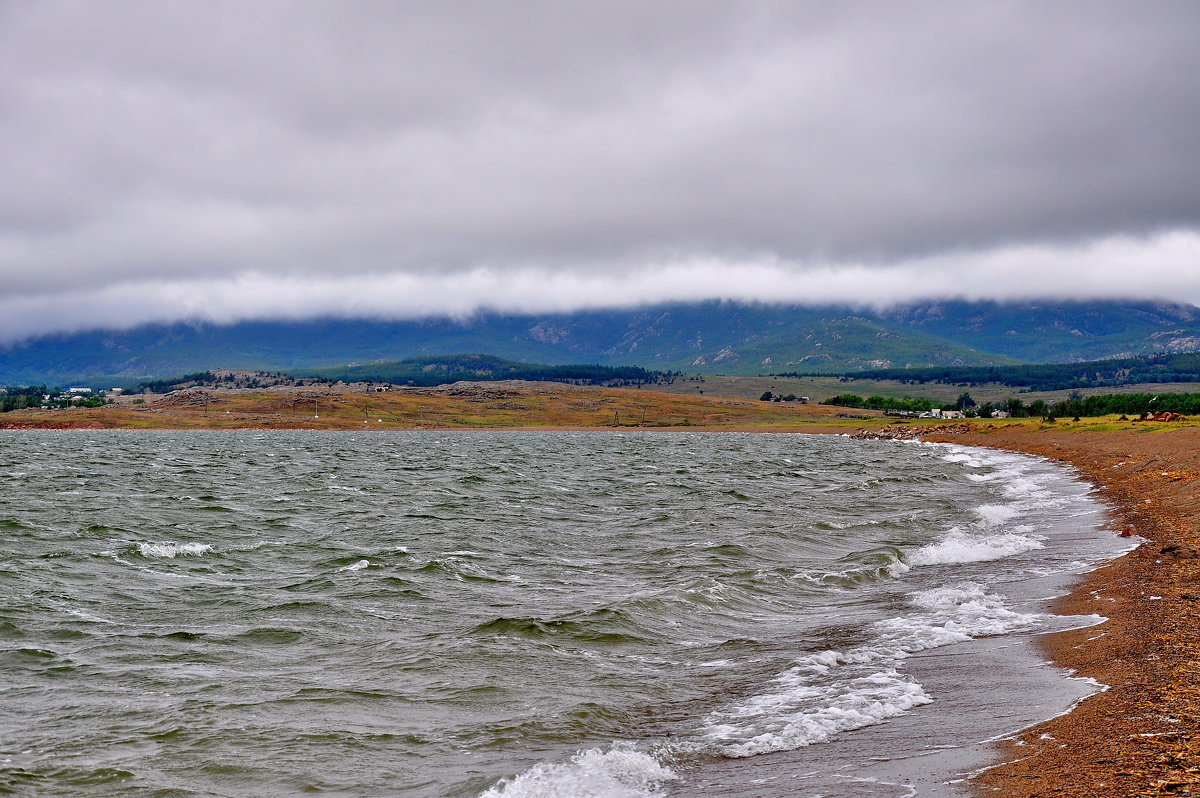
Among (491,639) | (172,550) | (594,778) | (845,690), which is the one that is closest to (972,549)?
(845,690)

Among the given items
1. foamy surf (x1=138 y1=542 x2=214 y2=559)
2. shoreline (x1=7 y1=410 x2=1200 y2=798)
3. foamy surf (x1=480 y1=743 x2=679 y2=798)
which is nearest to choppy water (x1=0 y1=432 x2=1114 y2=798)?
foamy surf (x1=480 y1=743 x2=679 y2=798)

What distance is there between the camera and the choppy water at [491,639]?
12.0m

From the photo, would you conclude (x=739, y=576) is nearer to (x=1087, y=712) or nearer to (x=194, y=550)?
(x=1087, y=712)

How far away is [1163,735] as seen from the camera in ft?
34.1

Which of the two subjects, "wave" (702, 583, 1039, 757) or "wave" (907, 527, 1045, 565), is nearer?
"wave" (702, 583, 1039, 757)

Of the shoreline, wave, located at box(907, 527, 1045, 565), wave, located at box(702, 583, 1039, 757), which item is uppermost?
the shoreline

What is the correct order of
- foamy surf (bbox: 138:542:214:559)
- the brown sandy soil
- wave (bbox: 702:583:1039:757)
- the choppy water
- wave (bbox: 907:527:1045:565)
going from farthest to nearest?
foamy surf (bbox: 138:542:214:559), wave (bbox: 907:527:1045:565), wave (bbox: 702:583:1039:757), the choppy water, the brown sandy soil

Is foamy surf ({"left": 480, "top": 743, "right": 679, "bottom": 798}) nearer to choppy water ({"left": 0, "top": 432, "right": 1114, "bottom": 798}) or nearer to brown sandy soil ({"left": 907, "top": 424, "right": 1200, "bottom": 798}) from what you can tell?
choppy water ({"left": 0, "top": 432, "right": 1114, "bottom": 798})

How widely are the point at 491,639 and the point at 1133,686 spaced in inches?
454

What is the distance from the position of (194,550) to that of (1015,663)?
26.1m

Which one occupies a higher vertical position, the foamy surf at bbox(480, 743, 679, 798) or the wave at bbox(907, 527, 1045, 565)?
the foamy surf at bbox(480, 743, 679, 798)

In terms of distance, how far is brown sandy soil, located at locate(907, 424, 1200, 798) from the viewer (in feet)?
31.1

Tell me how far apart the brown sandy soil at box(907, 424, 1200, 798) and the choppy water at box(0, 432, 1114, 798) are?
53.9 inches

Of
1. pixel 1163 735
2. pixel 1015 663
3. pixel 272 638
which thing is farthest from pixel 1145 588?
pixel 272 638
